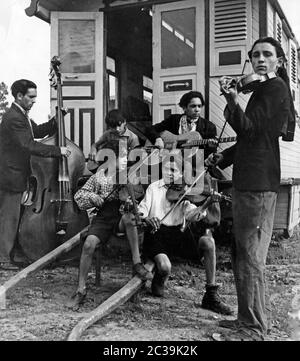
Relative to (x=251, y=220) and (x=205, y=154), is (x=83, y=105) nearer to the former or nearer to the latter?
(x=205, y=154)

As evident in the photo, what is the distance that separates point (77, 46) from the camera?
221 inches

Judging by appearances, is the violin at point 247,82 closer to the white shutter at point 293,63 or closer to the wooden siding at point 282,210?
the wooden siding at point 282,210

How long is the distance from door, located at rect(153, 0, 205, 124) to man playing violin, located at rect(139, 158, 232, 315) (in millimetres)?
1388

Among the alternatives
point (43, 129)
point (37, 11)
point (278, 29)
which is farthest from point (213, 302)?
point (37, 11)

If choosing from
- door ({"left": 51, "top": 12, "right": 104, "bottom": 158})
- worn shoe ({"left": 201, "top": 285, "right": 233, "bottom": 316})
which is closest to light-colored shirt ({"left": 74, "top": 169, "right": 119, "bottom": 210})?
worn shoe ({"left": 201, "top": 285, "right": 233, "bottom": 316})

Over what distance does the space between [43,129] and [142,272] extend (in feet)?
6.64

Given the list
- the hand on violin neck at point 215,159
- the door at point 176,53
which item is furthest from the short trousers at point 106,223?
the door at point 176,53

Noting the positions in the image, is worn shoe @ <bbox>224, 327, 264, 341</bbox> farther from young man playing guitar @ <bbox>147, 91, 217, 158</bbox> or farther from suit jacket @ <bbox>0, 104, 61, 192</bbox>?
suit jacket @ <bbox>0, 104, 61, 192</bbox>

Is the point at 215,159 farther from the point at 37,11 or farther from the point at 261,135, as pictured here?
the point at 37,11

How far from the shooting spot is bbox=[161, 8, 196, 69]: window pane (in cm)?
518

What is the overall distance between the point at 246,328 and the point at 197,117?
2195 millimetres

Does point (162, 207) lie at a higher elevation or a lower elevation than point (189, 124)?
lower

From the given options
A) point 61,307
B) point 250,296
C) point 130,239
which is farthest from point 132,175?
point 250,296

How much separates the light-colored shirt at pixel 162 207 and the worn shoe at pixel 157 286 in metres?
0.48
